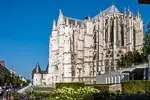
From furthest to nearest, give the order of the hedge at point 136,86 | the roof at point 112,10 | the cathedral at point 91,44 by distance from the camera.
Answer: the roof at point 112,10 < the cathedral at point 91,44 < the hedge at point 136,86

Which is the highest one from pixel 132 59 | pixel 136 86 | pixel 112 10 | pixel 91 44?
pixel 112 10

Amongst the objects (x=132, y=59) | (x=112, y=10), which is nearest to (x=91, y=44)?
(x=112, y=10)

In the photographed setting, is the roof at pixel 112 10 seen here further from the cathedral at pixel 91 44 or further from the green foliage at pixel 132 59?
the green foliage at pixel 132 59

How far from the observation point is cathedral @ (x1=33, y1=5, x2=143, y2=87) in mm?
98500

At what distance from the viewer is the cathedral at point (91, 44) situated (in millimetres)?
98500

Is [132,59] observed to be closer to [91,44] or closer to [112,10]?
[91,44]

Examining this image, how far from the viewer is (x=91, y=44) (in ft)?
353

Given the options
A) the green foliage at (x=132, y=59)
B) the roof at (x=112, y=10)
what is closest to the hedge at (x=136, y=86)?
the green foliage at (x=132, y=59)

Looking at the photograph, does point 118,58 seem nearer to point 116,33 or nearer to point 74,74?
point 116,33

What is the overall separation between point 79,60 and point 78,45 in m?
5.15

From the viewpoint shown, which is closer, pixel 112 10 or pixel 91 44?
pixel 112 10

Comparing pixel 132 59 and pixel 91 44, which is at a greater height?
pixel 91 44

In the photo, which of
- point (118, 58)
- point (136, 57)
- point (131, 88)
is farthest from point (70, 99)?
point (118, 58)

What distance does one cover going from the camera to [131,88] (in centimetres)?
4272
